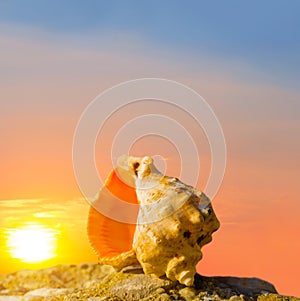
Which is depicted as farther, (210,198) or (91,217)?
(91,217)

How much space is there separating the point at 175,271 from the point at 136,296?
0.92 m

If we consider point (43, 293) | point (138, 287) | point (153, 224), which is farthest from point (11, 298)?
point (153, 224)

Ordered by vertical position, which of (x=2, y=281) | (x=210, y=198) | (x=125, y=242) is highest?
(x=210, y=198)

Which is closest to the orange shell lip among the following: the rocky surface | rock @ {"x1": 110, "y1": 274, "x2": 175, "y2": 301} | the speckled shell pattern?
the rocky surface

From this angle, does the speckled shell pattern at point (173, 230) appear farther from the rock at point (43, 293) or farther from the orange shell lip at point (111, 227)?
the rock at point (43, 293)

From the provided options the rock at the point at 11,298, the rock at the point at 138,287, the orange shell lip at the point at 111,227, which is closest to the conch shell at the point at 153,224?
the orange shell lip at the point at 111,227

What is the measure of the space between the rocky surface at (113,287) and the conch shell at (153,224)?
286 mm

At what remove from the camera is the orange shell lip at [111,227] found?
16.7 m

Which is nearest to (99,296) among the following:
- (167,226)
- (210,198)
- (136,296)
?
(136,296)

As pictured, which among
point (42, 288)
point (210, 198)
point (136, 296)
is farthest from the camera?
point (42, 288)

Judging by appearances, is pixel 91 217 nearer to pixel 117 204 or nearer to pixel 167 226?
pixel 117 204

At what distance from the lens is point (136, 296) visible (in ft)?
48.3

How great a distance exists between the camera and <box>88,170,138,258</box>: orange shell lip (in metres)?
16.7

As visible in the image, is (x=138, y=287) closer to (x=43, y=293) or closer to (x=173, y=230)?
(x=173, y=230)
